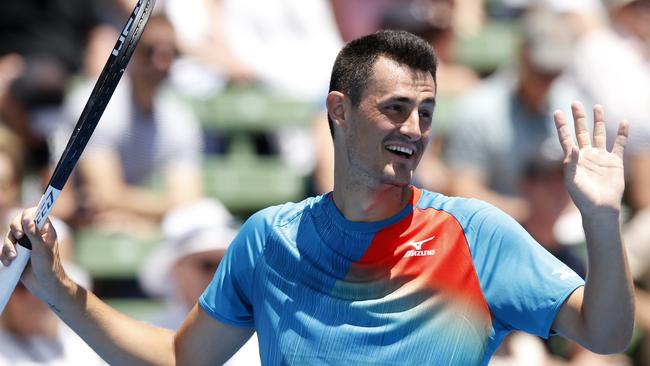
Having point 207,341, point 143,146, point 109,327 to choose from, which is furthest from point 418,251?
point 143,146

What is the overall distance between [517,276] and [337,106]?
0.67 meters

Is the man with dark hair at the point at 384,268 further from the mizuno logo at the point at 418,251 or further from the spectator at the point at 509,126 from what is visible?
the spectator at the point at 509,126

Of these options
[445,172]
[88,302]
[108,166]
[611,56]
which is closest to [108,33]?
[108,166]

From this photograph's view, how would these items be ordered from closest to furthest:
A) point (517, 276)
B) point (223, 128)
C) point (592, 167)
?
point (592, 167), point (517, 276), point (223, 128)

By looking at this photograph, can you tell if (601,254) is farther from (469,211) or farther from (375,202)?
(375,202)

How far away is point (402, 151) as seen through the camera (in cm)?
307

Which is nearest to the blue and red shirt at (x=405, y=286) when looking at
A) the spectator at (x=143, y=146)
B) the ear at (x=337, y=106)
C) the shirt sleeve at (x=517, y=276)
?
the shirt sleeve at (x=517, y=276)

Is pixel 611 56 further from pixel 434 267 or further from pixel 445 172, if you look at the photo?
pixel 434 267

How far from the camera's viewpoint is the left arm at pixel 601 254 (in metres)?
2.71

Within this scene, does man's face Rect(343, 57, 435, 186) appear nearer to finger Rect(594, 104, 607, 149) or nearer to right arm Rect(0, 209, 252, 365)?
finger Rect(594, 104, 607, 149)

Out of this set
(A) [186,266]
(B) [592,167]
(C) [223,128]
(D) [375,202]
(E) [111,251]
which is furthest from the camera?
(C) [223,128]

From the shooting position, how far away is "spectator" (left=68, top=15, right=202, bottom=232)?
5.93 metres

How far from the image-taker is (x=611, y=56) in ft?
22.0

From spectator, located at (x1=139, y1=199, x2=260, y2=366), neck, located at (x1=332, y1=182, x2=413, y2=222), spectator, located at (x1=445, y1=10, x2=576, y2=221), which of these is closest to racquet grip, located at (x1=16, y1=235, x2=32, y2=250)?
neck, located at (x1=332, y1=182, x2=413, y2=222)
